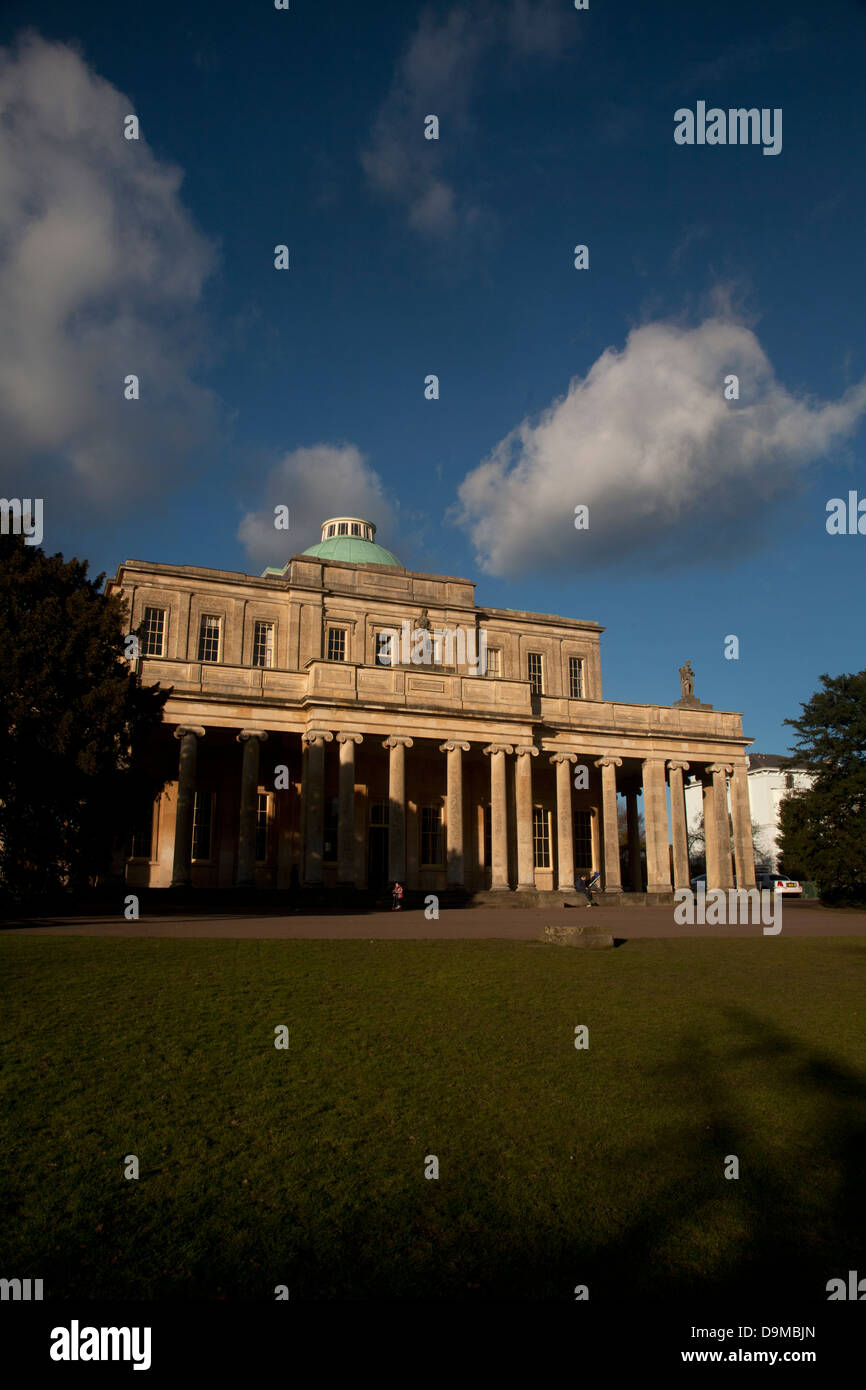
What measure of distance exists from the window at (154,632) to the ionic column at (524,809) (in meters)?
18.0

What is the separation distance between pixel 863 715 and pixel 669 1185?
111 feet

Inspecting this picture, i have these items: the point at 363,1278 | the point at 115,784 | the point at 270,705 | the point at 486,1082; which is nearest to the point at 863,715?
the point at 270,705

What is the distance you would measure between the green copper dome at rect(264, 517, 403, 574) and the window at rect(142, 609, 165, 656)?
9433mm

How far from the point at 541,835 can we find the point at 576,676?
10.3m

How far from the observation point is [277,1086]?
10.8m

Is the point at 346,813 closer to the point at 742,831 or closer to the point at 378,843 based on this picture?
the point at 378,843

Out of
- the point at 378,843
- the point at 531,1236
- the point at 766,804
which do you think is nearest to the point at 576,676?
the point at 378,843

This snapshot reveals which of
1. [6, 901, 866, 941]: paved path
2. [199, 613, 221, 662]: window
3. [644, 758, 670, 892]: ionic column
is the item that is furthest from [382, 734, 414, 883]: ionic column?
[644, 758, 670, 892]: ionic column

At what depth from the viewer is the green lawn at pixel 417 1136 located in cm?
754

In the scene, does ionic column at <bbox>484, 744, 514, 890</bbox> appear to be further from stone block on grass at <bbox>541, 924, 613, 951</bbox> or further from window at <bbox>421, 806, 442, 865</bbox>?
stone block on grass at <bbox>541, 924, 613, 951</bbox>

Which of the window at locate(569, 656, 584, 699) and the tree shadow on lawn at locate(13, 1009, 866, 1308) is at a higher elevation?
the window at locate(569, 656, 584, 699)

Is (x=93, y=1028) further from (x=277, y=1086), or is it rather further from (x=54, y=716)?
(x=54, y=716)

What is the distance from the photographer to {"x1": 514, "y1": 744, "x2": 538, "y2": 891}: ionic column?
41.8 metres
